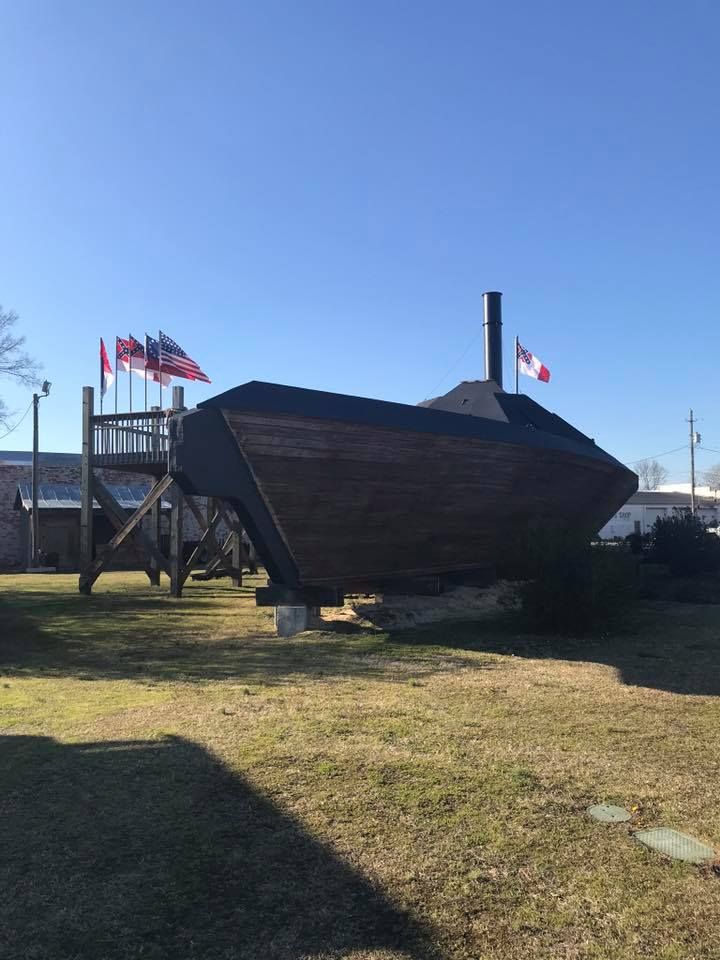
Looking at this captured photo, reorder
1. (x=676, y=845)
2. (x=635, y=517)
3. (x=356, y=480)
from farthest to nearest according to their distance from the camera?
1. (x=635, y=517)
2. (x=356, y=480)
3. (x=676, y=845)

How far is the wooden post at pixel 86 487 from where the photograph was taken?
17172 mm

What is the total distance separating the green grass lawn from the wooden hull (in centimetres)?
250

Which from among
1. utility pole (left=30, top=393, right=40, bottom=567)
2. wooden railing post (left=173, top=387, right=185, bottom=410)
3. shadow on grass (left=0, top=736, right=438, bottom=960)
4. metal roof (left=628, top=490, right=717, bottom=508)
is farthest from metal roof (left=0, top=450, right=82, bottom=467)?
metal roof (left=628, top=490, right=717, bottom=508)

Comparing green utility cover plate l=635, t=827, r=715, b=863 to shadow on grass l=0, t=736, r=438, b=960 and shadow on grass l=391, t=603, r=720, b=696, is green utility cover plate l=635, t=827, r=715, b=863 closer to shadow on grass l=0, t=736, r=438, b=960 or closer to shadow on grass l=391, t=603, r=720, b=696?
shadow on grass l=0, t=736, r=438, b=960

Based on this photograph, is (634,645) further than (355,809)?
Yes

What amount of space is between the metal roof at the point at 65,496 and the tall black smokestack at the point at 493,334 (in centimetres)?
1580

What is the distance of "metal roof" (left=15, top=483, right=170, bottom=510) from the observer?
29.4 metres

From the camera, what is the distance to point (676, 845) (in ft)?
12.3

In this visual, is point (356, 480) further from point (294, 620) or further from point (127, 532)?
point (127, 532)

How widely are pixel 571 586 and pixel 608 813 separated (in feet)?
23.8

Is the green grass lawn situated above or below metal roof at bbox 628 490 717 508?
below

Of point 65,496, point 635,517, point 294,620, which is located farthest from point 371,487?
point 635,517

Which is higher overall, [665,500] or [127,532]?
[665,500]

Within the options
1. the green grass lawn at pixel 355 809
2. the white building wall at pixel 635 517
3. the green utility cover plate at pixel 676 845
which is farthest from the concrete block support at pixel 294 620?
the white building wall at pixel 635 517
